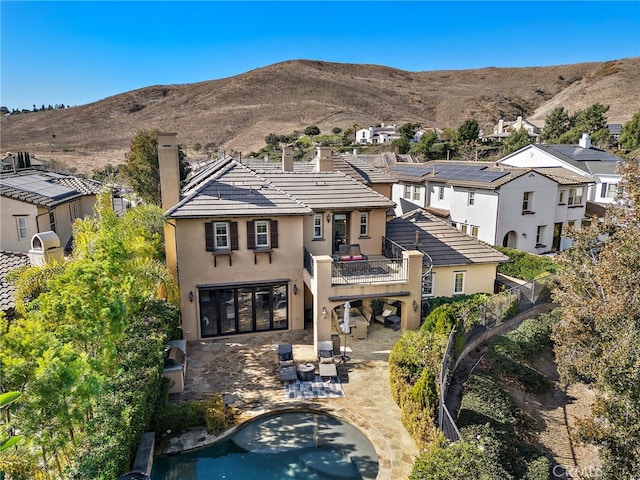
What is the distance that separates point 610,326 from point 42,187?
27.1 m

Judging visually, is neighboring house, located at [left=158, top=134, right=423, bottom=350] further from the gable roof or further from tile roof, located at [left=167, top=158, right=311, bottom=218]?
the gable roof

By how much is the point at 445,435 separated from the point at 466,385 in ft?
16.3

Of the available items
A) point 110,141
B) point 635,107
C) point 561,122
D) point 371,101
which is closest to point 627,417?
point 561,122

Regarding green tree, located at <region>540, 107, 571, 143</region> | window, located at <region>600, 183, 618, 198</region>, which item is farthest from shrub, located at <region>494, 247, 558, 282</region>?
green tree, located at <region>540, 107, 571, 143</region>

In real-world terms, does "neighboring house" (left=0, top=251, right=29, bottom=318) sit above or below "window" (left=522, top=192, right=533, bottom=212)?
below

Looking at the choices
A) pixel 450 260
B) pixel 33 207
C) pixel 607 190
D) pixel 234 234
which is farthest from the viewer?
pixel 607 190

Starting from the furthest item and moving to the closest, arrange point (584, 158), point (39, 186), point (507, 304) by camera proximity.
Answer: point (584, 158) → point (39, 186) → point (507, 304)

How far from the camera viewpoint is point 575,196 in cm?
3438

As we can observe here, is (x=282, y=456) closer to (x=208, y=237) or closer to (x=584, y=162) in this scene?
(x=208, y=237)

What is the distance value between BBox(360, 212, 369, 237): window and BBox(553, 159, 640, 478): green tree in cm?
897

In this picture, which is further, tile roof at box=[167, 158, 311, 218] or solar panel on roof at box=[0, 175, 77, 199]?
solar panel on roof at box=[0, 175, 77, 199]

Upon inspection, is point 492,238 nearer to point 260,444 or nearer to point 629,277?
point 629,277

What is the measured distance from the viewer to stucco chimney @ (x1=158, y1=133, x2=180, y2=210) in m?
19.3

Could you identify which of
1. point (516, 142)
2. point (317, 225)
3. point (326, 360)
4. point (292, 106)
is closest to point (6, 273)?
point (326, 360)
